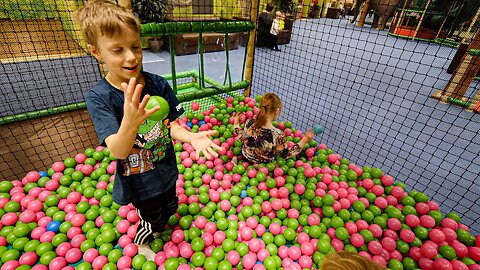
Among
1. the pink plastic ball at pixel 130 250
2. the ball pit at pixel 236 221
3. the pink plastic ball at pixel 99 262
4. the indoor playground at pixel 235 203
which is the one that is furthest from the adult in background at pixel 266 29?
the pink plastic ball at pixel 99 262

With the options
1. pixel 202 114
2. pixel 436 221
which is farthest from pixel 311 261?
pixel 202 114

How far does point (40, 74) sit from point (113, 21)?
460 centimetres

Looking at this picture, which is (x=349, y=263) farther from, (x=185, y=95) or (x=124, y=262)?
(x=185, y=95)

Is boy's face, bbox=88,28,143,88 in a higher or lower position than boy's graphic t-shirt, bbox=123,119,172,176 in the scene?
higher

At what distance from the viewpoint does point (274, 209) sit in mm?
1720

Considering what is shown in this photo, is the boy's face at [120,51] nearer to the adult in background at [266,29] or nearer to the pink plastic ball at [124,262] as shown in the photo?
the pink plastic ball at [124,262]

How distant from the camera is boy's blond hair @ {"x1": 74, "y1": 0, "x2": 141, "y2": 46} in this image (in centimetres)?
80

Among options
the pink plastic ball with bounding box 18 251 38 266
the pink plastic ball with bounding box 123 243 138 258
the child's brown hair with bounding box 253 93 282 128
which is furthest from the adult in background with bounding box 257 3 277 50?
the pink plastic ball with bounding box 18 251 38 266

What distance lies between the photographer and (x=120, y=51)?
834 millimetres

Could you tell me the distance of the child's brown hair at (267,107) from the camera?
1.78 m

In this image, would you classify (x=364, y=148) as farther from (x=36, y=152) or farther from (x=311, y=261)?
(x=36, y=152)

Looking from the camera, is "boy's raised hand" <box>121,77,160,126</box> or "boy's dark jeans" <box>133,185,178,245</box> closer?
"boy's raised hand" <box>121,77,160,126</box>

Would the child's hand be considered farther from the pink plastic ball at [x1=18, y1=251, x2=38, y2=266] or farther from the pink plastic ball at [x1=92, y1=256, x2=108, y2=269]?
the pink plastic ball at [x1=18, y1=251, x2=38, y2=266]

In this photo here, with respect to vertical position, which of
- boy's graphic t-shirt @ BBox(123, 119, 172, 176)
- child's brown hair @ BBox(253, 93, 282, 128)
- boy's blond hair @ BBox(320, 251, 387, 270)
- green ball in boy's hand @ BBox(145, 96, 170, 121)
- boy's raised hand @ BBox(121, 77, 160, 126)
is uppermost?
boy's raised hand @ BBox(121, 77, 160, 126)
